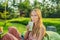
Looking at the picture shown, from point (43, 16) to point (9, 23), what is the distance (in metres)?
0.55

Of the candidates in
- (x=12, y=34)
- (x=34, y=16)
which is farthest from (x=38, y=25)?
(x=12, y=34)

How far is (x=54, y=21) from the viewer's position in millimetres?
3131

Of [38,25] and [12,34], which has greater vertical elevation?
[38,25]

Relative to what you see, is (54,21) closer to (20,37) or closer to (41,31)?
(41,31)

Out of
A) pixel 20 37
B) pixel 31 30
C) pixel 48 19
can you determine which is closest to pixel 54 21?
pixel 48 19

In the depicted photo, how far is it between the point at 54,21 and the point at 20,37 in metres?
0.58

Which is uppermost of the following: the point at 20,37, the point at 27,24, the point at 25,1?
the point at 25,1

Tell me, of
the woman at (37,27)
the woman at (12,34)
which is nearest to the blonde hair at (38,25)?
the woman at (37,27)

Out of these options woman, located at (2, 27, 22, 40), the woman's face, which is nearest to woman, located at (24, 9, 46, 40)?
the woman's face

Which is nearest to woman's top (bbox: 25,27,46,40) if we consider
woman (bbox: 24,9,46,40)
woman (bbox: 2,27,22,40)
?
woman (bbox: 24,9,46,40)

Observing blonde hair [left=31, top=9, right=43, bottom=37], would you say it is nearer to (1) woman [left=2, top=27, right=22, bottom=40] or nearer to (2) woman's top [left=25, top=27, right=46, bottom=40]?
(2) woman's top [left=25, top=27, right=46, bottom=40]

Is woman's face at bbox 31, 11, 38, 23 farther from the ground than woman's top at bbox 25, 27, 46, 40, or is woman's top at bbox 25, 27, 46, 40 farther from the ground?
woman's face at bbox 31, 11, 38, 23

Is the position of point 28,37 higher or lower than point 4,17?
lower

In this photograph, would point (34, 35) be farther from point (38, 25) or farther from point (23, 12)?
point (23, 12)
